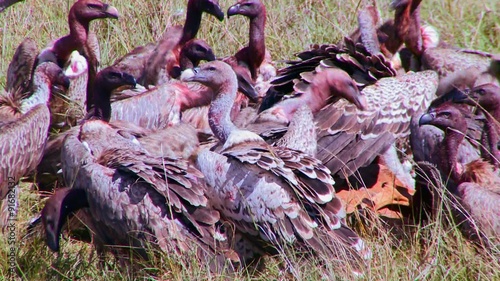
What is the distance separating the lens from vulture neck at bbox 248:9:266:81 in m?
7.85

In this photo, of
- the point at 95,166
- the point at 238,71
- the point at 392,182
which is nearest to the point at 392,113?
the point at 392,182

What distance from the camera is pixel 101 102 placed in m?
6.57

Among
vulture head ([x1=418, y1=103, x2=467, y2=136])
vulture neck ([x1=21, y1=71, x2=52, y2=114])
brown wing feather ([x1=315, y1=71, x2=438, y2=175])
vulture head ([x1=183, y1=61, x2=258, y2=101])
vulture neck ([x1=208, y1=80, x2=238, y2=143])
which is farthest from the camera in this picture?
vulture neck ([x1=21, y1=71, x2=52, y2=114])

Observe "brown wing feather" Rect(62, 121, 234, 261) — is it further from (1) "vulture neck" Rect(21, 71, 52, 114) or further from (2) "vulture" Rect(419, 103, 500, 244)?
(1) "vulture neck" Rect(21, 71, 52, 114)

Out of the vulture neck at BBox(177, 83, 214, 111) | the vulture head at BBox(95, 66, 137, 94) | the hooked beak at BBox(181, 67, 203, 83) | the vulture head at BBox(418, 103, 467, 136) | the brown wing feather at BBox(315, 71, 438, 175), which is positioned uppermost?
the vulture head at BBox(418, 103, 467, 136)

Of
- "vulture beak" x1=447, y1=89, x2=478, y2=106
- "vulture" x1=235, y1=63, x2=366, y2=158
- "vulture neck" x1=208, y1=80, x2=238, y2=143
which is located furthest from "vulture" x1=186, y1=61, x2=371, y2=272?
"vulture beak" x1=447, y1=89, x2=478, y2=106

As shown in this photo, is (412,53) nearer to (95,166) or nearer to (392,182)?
(392,182)

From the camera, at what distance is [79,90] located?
25.3ft

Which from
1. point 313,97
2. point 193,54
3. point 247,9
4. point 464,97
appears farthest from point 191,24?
point 464,97

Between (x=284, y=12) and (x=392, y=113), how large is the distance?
2090mm

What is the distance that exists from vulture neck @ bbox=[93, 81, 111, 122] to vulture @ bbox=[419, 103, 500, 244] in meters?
2.19

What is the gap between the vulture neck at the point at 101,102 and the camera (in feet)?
21.4

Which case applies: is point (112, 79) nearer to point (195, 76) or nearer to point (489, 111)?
point (195, 76)

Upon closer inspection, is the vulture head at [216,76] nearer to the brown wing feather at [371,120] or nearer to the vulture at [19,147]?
the brown wing feather at [371,120]
